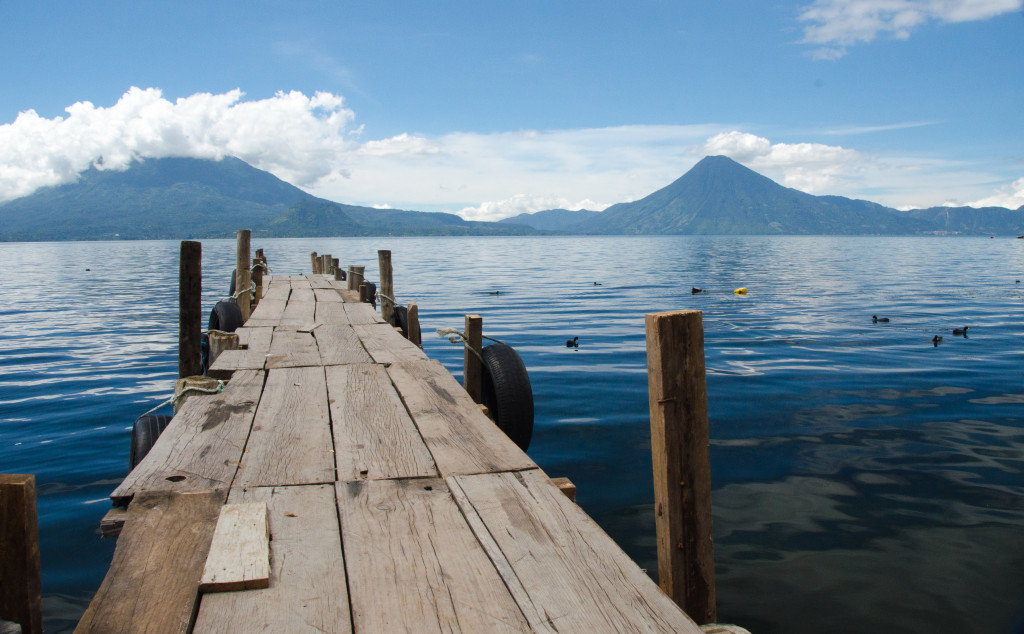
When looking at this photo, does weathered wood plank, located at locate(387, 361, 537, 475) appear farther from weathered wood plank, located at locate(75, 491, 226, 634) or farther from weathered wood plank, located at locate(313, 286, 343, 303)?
weathered wood plank, located at locate(313, 286, 343, 303)

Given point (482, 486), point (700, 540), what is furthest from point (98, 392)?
point (700, 540)

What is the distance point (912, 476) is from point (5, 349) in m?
18.3

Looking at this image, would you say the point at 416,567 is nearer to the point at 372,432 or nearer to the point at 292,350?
the point at 372,432

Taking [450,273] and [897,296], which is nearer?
[897,296]

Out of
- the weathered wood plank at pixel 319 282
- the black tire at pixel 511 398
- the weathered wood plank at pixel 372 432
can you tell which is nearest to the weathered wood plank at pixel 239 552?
the weathered wood plank at pixel 372 432

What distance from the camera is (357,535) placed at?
2.96m

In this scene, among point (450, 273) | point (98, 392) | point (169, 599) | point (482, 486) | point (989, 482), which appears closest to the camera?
point (169, 599)

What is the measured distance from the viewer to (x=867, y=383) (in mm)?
11477

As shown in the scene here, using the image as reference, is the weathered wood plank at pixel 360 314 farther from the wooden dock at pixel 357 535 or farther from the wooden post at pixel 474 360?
the wooden dock at pixel 357 535

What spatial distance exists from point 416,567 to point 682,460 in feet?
4.50

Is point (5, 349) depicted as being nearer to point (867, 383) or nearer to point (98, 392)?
point (98, 392)

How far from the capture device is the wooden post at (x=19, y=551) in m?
2.30

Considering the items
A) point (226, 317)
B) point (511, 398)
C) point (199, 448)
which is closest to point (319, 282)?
point (226, 317)

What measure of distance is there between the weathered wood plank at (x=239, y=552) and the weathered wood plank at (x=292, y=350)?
3603 mm
